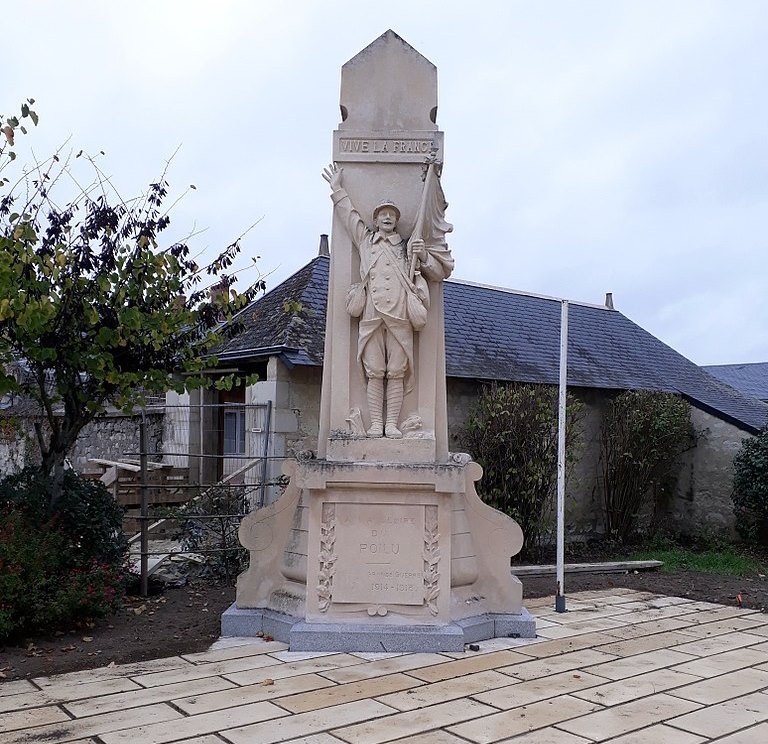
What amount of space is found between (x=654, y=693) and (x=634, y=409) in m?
8.04

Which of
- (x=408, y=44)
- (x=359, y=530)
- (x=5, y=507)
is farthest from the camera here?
(x=5, y=507)

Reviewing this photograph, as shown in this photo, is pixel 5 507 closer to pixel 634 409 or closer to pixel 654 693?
pixel 654 693

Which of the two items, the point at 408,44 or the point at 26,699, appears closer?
the point at 26,699

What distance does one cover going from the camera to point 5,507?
6.11 m

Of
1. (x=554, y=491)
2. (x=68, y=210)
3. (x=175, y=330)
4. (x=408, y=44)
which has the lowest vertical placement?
(x=554, y=491)

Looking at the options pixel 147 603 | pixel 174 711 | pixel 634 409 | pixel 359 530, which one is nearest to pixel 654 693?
pixel 359 530

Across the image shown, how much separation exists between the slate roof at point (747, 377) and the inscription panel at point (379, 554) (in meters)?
24.8

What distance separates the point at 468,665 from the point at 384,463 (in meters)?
1.38

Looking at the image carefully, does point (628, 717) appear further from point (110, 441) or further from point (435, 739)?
point (110, 441)

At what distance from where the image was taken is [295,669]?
4.49m

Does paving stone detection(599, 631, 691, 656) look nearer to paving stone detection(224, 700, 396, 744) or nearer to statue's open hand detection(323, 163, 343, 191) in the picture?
paving stone detection(224, 700, 396, 744)

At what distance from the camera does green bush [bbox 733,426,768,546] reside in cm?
1038

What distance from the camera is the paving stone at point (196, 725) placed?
3.40 meters

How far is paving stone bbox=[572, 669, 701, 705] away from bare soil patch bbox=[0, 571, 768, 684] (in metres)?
2.52
